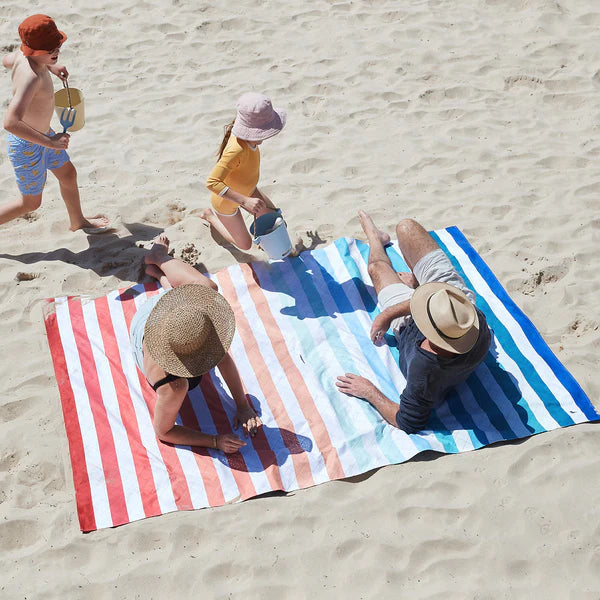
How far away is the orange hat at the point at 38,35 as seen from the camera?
413cm

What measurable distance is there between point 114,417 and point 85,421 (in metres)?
0.16

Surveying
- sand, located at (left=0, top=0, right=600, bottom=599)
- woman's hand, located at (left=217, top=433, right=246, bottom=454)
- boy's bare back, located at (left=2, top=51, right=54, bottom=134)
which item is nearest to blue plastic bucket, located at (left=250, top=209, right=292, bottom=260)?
sand, located at (left=0, top=0, right=600, bottom=599)

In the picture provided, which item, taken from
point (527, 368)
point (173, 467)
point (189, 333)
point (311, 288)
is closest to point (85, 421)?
point (173, 467)

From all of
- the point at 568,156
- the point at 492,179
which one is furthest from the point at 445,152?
the point at 568,156

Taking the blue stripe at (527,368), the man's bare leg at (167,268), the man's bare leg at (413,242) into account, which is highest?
the man's bare leg at (167,268)

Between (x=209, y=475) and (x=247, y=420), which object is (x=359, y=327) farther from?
(x=209, y=475)

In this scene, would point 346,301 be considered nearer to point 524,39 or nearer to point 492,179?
point 492,179

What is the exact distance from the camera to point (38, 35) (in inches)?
164

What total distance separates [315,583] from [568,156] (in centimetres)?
422

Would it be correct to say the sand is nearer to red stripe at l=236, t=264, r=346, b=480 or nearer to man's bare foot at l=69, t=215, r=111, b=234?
man's bare foot at l=69, t=215, r=111, b=234

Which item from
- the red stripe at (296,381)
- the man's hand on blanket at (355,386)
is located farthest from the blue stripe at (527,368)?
the red stripe at (296,381)

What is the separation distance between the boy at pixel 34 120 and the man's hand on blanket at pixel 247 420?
6.88 ft

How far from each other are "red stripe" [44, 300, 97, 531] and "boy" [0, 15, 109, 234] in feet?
2.87

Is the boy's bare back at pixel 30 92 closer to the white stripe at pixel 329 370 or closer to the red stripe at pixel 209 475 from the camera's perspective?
the white stripe at pixel 329 370
